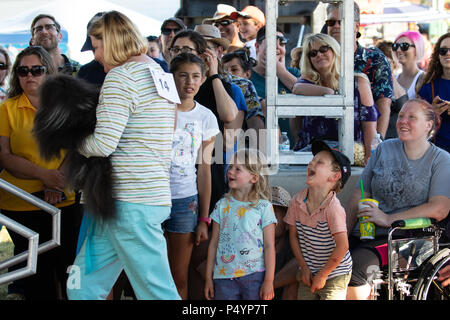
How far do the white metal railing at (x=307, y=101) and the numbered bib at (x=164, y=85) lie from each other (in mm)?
1080

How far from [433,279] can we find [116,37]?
2026mm

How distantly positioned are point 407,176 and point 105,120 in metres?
1.80

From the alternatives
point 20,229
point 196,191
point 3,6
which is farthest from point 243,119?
point 3,6

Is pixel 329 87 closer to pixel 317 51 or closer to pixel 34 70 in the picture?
pixel 317 51

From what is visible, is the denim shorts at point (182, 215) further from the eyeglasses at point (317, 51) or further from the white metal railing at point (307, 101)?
the eyeglasses at point (317, 51)

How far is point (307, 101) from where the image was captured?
149 inches

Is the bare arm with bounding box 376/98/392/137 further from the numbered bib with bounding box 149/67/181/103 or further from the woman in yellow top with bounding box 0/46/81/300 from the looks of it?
the woman in yellow top with bounding box 0/46/81/300

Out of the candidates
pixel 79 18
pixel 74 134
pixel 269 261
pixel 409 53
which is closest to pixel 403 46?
pixel 409 53

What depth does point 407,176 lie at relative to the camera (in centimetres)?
352

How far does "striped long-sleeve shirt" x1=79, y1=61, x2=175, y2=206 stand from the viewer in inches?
103

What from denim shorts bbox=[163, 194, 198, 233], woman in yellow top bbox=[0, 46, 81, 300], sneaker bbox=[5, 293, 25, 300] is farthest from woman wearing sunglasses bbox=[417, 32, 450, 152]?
sneaker bbox=[5, 293, 25, 300]

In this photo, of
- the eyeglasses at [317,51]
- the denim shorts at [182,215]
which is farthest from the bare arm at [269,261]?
the eyeglasses at [317,51]

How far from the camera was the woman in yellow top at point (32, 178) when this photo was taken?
3.60 meters

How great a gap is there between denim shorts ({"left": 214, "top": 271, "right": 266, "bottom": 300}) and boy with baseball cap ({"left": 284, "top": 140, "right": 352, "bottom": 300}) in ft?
0.86
